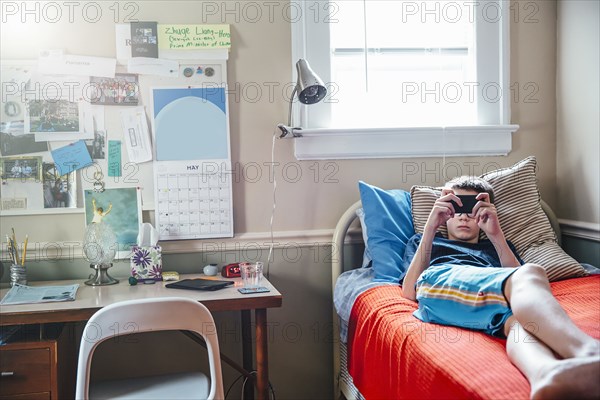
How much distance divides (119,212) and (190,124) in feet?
1.44

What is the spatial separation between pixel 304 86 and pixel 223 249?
2.38 ft

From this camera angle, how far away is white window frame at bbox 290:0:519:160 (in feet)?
8.34

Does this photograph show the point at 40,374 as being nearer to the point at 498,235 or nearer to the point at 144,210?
the point at 144,210

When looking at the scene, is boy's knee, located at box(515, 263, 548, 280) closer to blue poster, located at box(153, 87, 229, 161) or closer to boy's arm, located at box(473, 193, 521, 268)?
boy's arm, located at box(473, 193, 521, 268)

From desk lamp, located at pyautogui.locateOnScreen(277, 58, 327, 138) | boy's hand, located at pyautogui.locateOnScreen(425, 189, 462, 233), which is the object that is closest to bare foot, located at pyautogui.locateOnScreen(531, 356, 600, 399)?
boy's hand, located at pyautogui.locateOnScreen(425, 189, 462, 233)

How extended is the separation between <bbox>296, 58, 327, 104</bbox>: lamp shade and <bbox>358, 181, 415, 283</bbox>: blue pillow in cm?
37

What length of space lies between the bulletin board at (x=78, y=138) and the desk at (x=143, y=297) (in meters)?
0.40

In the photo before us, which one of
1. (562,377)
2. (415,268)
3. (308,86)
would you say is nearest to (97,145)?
(308,86)

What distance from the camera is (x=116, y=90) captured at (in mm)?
2412

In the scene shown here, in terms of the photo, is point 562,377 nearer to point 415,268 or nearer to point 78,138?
point 415,268

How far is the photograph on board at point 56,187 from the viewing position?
238 centimetres

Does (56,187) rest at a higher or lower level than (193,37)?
lower

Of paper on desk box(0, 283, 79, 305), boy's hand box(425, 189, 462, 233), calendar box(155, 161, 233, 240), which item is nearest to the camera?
paper on desk box(0, 283, 79, 305)

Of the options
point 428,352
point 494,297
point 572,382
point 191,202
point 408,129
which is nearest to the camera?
point 572,382
